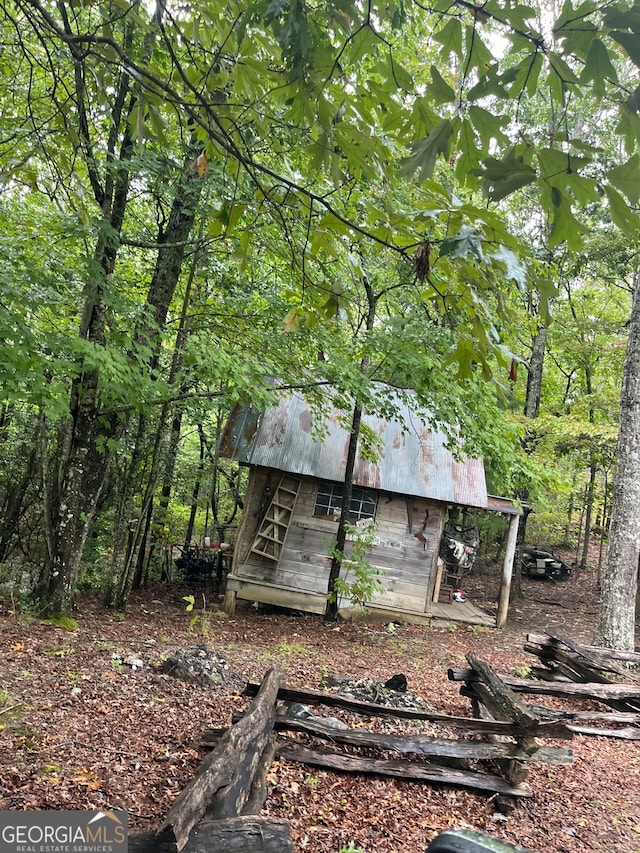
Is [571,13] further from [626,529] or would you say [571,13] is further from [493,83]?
[626,529]

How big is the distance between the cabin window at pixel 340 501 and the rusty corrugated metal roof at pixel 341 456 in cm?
68

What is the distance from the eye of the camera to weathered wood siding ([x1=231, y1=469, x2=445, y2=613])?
518 inches

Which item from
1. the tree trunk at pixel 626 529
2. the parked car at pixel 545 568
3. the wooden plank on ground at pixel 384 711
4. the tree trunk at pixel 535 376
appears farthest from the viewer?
the parked car at pixel 545 568

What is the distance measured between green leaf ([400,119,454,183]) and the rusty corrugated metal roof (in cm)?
1094

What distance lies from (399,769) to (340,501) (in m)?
9.21

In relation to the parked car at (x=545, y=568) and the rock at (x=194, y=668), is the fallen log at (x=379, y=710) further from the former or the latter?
the parked car at (x=545, y=568)

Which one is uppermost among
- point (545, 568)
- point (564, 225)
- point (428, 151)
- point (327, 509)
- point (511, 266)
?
point (428, 151)

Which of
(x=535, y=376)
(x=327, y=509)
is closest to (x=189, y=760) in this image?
(x=327, y=509)

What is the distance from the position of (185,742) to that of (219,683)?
1684mm

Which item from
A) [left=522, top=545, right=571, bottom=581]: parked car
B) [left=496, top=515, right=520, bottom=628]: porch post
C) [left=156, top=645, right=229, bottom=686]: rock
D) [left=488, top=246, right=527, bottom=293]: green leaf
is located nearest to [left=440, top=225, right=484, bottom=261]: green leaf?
[left=488, top=246, right=527, bottom=293]: green leaf

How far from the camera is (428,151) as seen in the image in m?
1.81

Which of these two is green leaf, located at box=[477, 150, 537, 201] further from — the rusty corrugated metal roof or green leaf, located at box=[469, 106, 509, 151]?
the rusty corrugated metal roof

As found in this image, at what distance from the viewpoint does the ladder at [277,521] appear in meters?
13.1

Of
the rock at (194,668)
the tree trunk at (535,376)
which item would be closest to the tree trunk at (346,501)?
the rock at (194,668)
